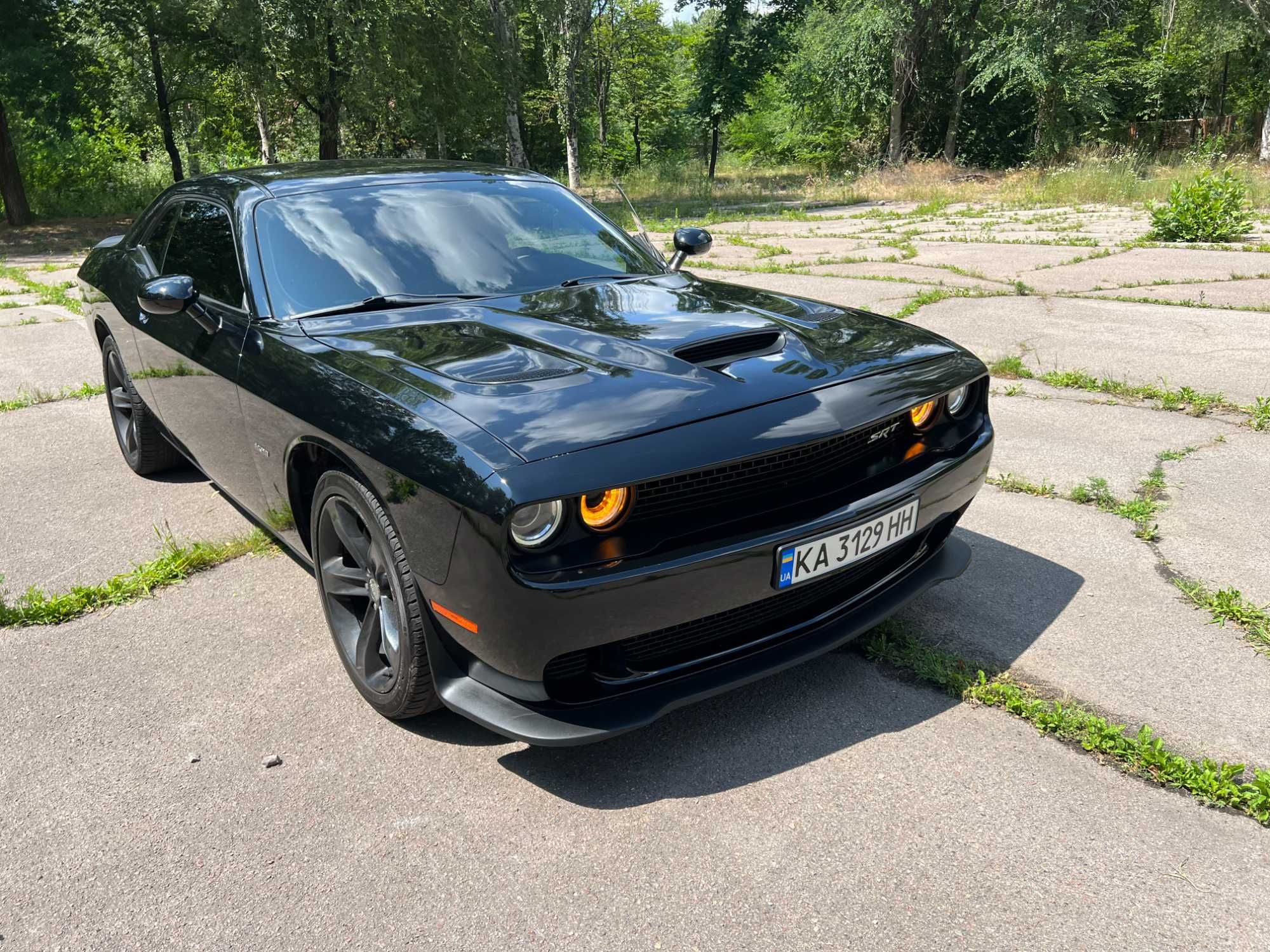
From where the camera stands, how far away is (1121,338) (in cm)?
655

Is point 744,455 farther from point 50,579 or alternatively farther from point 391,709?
point 50,579

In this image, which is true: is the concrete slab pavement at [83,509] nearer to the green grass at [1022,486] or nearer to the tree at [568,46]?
the green grass at [1022,486]

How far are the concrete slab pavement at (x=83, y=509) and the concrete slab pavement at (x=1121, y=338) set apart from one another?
195 inches

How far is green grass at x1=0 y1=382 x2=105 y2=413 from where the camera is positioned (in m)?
5.98

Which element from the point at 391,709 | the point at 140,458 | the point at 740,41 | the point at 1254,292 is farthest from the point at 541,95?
the point at 391,709

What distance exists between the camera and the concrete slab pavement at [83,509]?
3672mm

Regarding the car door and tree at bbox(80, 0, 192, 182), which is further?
tree at bbox(80, 0, 192, 182)

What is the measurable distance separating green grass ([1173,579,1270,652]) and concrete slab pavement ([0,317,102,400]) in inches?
235

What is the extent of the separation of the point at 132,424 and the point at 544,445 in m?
3.48

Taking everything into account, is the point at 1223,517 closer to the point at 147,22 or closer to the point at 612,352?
the point at 612,352

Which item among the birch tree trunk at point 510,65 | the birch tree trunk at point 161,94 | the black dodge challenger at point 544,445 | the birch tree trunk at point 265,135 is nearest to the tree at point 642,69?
the birch tree trunk at point 265,135

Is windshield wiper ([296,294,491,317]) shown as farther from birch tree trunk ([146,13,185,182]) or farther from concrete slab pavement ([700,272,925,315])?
birch tree trunk ([146,13,185,182])

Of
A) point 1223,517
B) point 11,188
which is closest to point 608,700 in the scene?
point 1223,517

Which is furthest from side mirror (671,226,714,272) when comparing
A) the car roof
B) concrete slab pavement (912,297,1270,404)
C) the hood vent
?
concrete slab pavement (912,297,1270,404)
